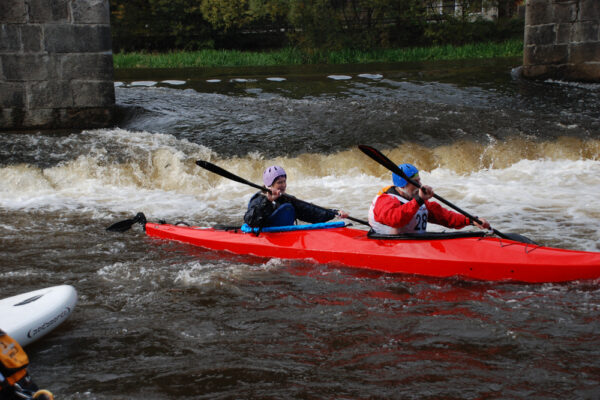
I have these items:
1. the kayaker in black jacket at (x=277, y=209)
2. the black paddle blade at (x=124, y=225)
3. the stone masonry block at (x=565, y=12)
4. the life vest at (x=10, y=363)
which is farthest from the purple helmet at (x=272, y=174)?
the stone masonry block at (x=565, y=12)

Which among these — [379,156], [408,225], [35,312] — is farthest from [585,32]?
[35,312]

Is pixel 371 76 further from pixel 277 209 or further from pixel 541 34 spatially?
pixel 277 209

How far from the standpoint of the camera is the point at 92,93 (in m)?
8.67

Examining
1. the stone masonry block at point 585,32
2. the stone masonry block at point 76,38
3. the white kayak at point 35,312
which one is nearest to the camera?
the white kayak at point 35,312

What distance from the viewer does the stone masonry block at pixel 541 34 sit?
1059 centimetres

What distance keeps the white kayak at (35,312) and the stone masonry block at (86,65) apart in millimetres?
5225

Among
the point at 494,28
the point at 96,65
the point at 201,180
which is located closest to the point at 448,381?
the point at 201,180

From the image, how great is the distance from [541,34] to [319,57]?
313 inches

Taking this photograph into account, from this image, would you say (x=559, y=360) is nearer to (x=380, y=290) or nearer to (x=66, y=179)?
(x=380, y=290)

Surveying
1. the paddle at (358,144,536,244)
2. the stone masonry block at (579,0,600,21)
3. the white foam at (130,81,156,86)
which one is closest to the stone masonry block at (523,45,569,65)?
the stone masonry block at (579,0,600,21)

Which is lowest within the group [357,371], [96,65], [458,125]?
[357,371]

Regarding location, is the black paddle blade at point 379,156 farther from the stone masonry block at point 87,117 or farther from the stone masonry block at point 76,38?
the stone masonry block at point 87,117

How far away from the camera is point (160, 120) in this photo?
30.7 ft

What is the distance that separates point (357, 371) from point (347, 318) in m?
0.67
